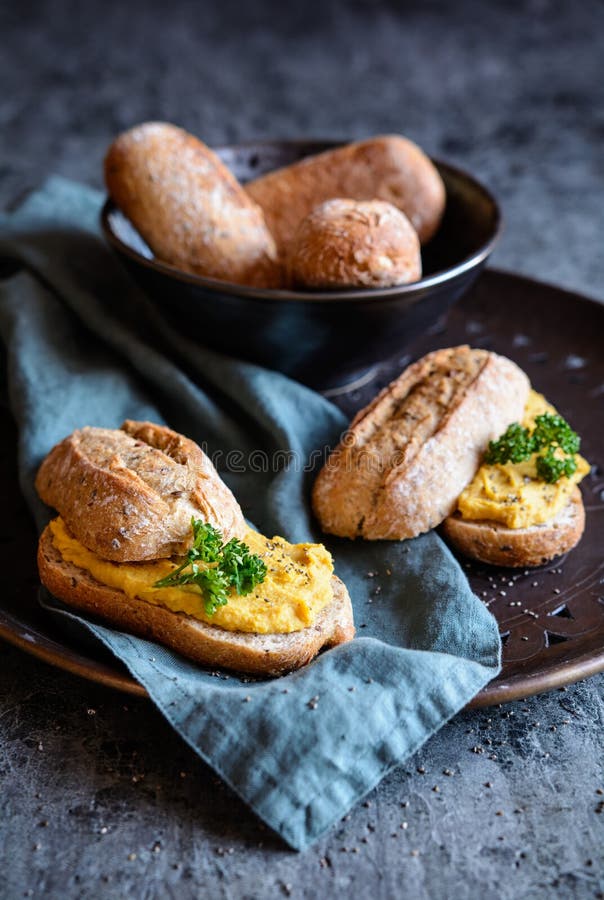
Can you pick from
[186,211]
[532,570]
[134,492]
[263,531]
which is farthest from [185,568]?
[186,211]

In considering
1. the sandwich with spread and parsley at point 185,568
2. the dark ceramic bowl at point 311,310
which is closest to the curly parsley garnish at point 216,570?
the sandwich with spread and parsley at point 185,568

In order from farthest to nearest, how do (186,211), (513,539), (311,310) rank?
(186,211), (311,310), (513,539)

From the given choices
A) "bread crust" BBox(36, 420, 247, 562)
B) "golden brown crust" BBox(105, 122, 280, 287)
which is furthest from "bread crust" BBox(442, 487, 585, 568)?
"golden brown crust" BBox(105, 122, 280, 287)

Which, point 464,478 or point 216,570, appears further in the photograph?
point 464,478

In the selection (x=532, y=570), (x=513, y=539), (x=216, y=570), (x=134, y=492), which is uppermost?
(x=134, y=492)

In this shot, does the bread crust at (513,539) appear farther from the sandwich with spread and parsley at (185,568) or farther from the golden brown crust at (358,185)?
the golden brown crust at (358,185)

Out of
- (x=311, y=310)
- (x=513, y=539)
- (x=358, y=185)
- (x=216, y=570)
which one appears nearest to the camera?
(x=216, y=570)

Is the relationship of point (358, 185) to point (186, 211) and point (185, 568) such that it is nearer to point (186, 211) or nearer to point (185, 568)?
point (186, 211)

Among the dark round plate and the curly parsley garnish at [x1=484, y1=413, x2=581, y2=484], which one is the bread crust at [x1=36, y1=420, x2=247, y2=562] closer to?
the dark round plate
